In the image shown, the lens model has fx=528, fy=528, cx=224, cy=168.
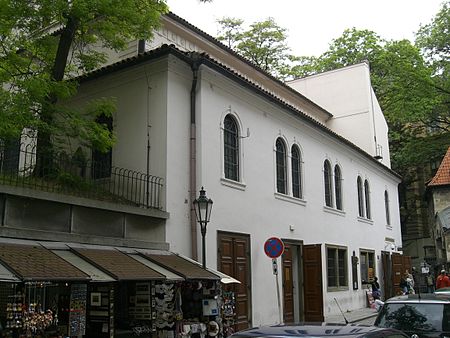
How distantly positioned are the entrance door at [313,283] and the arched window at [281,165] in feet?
8.04

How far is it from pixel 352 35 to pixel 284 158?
25307 millimetres

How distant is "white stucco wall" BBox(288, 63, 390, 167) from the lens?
30359 millimetres

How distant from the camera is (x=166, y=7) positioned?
12.9 metres

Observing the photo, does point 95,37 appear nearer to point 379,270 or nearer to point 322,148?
point 322,148

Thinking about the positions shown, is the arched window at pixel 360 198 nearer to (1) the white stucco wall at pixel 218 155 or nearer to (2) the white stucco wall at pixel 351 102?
(2) the white stucco wall at pixel 351 102

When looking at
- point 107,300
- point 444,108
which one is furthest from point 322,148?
point 444,108

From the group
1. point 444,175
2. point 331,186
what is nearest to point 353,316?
point 331,186

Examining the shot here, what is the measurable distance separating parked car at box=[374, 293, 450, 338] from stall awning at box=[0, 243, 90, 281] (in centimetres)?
512

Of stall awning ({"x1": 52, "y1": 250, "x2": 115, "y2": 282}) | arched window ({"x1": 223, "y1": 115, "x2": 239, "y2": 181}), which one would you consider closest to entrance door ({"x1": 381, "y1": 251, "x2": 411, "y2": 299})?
arched window ({"x1": 223, "y1": 115, "x2": 239, "y2": 181})

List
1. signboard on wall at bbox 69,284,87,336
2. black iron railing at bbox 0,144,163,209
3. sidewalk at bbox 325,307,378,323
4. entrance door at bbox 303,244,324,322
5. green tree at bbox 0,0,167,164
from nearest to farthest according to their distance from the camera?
signboard on wall at bbox 69,284,87,336, green tree at bbox 0,0,167,164, black iron railing at bbox 0,144,163,209, entrance door at bbox 303,244,324,322, sidewalk at bbox 325,307,378,323

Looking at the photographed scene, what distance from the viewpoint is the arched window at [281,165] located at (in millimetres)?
18531

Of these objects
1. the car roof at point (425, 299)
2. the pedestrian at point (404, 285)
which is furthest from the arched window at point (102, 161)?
the pedestrian at point (404, 285)

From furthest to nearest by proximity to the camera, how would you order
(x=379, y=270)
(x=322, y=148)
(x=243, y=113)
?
(x=379, y=270), (x=322, y=148), (x=243, y=113)

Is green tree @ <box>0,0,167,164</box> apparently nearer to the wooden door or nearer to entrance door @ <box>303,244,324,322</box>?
the wooden door
